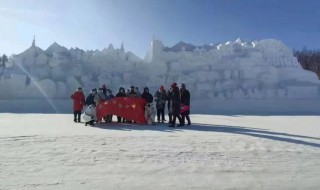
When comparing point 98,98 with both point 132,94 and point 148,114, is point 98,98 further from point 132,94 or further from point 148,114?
point 148,114

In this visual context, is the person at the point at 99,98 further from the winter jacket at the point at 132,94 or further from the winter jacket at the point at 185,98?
the winter jacket at the point at 185,98

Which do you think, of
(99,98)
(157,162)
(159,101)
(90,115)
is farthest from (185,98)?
(157,162)

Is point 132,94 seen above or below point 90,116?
above

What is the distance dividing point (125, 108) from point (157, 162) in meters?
5.57

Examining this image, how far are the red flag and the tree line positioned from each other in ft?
150

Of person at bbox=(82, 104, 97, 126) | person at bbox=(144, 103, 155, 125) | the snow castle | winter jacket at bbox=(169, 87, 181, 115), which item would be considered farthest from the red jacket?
the snow castle

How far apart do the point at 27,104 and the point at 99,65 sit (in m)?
6.60

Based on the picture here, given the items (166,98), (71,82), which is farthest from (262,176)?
(71,82)

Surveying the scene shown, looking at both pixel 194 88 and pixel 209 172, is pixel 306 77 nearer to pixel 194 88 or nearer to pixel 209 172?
pixel 194 88

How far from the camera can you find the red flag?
35.4ft

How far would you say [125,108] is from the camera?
1091 cm

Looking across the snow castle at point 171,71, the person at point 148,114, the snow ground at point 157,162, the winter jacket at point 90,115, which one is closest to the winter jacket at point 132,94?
the person at point 148,114

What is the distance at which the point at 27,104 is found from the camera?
21500 mm

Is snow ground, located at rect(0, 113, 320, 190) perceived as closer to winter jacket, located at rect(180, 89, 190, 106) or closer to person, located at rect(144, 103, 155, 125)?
winter jacket, located at rect(180, 89, 190, 106)
